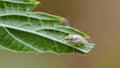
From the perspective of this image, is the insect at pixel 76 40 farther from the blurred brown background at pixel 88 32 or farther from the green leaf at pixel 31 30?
the blurred brown background at pixel 88 32

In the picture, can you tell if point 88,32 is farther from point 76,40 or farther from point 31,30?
point 31,30

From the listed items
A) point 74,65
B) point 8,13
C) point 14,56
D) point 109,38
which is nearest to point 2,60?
point 14,56

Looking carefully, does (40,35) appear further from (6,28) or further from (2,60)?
(2,60)

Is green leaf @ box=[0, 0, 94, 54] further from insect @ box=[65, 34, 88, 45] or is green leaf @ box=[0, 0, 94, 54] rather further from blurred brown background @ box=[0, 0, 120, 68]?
blurred brown background @ box=[0, 0, 120, 68]

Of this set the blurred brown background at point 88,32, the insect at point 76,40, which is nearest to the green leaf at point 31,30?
the insect at point 76,40

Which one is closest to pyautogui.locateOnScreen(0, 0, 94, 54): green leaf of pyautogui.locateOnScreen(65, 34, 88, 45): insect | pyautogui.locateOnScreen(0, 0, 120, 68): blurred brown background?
pyautogui.locateOnScreen(65, 34, 88, 45): insect
